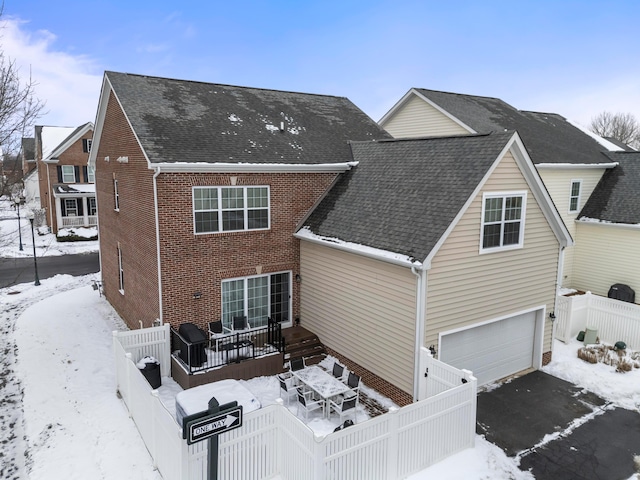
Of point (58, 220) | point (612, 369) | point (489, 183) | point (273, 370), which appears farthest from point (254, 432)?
point (58, 220)

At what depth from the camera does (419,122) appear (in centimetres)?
2377

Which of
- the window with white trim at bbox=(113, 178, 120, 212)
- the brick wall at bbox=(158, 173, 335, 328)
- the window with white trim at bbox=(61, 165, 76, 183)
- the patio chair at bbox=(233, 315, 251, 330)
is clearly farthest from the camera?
the window with white trim at bbox=(61, 165, 76, 183)

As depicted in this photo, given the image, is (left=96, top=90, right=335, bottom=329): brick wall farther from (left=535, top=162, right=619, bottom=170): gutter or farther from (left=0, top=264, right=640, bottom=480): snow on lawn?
(left=535, top=162, right=619, bottom=170): gutter

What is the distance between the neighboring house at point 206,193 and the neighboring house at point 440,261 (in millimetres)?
1372

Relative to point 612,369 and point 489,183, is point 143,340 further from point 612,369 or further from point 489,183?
point 612,369

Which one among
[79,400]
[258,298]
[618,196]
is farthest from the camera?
[618,196]

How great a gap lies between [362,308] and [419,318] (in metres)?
2.10

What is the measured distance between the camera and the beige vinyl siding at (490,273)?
424 inches

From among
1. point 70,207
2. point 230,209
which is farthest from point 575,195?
point 70,207

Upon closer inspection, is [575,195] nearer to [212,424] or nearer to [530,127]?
[530,127]

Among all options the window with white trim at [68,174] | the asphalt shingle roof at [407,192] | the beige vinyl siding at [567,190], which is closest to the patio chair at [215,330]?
the asphalt shingle roof at [407,192]

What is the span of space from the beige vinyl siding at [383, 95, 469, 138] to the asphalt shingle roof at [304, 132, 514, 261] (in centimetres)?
813

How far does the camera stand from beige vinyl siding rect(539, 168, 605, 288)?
20203mm

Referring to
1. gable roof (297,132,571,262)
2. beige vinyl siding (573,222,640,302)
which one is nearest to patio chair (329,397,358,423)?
gable roof (297,132,571,262)
